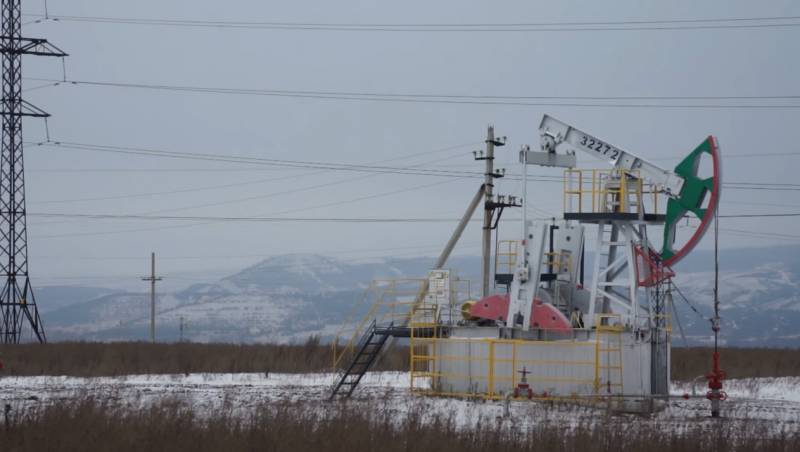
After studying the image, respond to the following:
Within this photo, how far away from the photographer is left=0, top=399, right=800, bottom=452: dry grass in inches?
688

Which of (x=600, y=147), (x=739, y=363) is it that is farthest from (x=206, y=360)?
(x=739, y=363)

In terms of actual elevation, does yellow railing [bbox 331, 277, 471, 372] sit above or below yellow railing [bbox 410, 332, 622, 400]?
above

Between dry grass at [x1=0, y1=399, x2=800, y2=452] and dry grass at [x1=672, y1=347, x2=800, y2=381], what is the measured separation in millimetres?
25631

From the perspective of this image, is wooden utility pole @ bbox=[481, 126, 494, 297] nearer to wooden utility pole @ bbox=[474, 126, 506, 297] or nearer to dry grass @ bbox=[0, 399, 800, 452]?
wooden utility pole @ bbox=[474, 126, 506, 297]

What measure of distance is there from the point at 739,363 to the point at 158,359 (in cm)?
2297

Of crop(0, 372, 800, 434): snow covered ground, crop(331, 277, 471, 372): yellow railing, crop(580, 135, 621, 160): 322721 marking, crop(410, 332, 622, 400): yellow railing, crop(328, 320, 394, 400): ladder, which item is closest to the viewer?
crop(0, 372, 800, 434): snow covered ground

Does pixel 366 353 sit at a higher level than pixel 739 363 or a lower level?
higher

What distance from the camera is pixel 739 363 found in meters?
50.2

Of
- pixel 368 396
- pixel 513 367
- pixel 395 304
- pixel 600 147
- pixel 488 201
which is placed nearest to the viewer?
pixel 513 367

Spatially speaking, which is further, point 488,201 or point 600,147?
point 488,201

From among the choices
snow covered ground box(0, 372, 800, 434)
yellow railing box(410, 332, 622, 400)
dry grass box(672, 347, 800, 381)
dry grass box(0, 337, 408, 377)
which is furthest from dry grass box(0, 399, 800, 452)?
dry grass box(672, 347, 800, 381)

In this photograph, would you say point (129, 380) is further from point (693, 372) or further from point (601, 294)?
point (693, 372)

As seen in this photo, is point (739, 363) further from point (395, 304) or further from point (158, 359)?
point (158, 359)

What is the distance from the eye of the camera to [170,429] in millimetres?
18312
